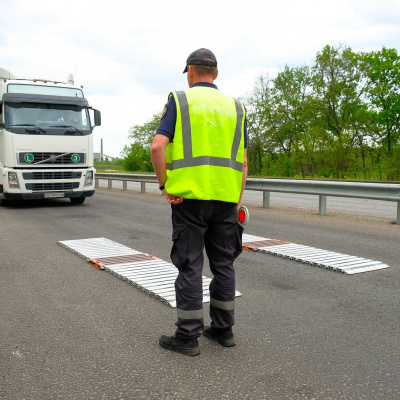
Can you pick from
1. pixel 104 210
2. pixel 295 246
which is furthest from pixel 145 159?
pixel 295 246

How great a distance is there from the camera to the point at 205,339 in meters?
3.55

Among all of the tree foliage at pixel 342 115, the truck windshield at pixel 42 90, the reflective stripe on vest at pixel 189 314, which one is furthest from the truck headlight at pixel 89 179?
the tree foliage at pixel 342 115

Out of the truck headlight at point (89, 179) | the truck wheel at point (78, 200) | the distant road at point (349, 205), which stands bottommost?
the distant road at point (349, 205)

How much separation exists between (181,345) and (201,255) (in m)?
0.61

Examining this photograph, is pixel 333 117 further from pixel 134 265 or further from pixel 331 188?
pixel 134 265

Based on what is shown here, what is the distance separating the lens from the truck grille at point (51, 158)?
1251cm

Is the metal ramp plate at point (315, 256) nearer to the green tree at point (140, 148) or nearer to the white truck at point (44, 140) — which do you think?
the white truck at point (44, 140)

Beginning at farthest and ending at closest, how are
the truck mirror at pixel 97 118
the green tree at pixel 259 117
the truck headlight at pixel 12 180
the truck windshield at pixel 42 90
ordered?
the green tree at pixel 259 117
the truck mirror at pixel 97 118
the truck windshield at pixel 42 90
the truck headlight at pixel 12 180

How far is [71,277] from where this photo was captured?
17.6 ft

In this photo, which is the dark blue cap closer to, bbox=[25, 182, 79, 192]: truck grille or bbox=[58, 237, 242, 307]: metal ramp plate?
bbox=[58, 237, 242, 307]: metal ramp plate

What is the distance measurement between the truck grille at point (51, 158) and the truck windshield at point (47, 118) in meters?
0.59

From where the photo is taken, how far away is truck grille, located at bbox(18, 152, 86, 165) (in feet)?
41.1

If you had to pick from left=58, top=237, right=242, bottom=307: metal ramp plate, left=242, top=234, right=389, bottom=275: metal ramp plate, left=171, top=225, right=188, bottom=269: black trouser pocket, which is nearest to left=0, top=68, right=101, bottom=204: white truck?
left=58, top=237, right=242, bottom=307: metal ramp plate

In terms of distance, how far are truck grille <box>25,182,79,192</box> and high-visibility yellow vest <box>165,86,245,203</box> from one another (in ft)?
33.5
